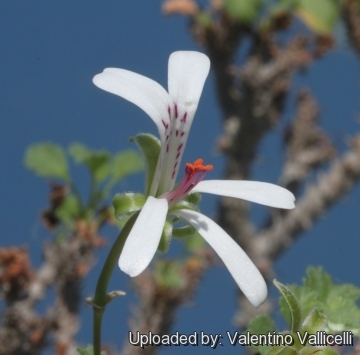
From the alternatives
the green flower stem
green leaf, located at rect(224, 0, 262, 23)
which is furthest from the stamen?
green leaf, located at rect(224, 0, 262, 23)

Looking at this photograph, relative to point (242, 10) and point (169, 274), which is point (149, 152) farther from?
point (242, 10)

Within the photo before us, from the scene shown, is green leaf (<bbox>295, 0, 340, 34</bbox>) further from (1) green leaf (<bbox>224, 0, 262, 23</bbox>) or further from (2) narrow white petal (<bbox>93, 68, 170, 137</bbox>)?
(2) narrow white petal (<bbox>93, 68, 170, 137</bbox>)

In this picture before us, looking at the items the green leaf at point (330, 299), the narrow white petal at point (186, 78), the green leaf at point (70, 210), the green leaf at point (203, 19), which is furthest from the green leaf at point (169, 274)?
the narrow white petal at point (186, 78)

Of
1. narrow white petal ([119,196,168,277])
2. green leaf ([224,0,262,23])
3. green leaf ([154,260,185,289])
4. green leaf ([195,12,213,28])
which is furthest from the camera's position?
green leaf ([195,12,213,28])

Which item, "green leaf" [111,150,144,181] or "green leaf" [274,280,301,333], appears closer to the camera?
"green leaf" [274,280,301,333]

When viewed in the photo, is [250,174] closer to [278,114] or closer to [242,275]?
[278,114]

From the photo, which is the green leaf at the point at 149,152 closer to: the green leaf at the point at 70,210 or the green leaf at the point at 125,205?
the green leaf at the point at 125,205

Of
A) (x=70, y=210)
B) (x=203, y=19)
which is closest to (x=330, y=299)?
(x=70, y=210)

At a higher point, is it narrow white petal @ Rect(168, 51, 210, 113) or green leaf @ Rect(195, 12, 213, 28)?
green leaf @ Rect(195, 12, 213, 28)
